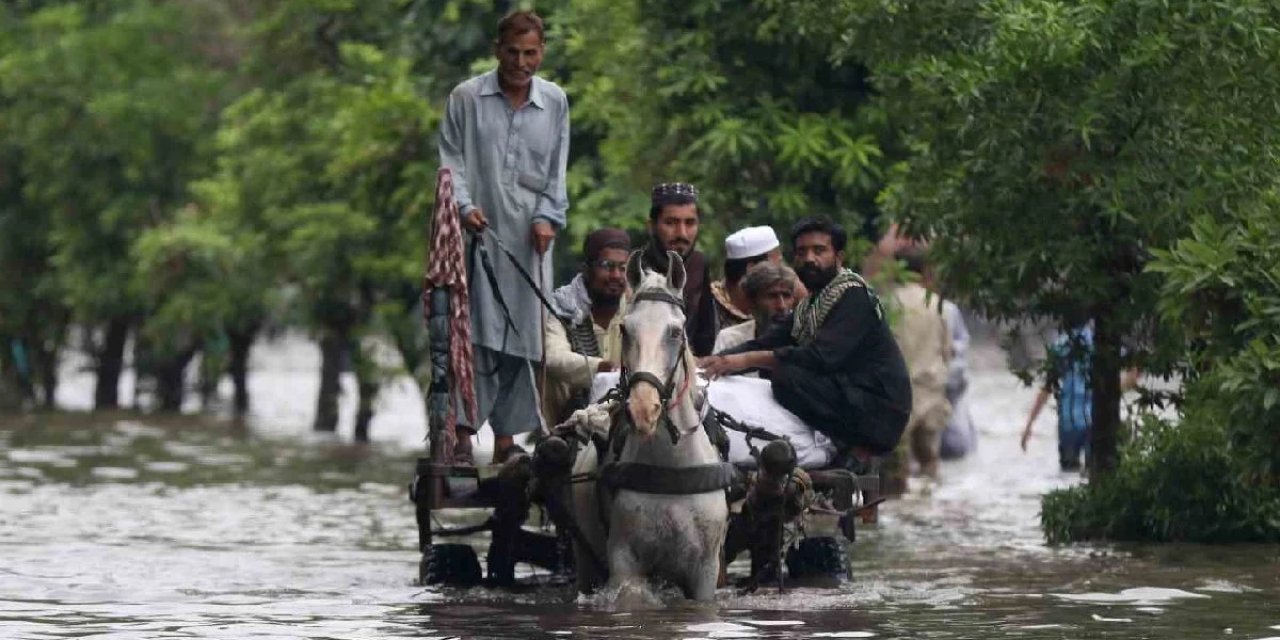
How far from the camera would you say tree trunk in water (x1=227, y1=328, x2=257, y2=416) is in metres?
52.7

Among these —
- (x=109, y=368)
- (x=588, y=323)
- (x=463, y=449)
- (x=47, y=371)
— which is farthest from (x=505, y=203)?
(x=47, y=371)

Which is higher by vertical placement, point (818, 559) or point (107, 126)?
point (107, 126)

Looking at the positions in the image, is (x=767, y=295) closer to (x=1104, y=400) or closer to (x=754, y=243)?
(x=754, y=243)

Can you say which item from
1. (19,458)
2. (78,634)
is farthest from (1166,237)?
(19,458)

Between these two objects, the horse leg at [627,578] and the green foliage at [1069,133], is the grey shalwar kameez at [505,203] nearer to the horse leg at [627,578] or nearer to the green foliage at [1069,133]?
the horse leg at [627,578]

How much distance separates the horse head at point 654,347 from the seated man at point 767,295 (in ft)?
7.04

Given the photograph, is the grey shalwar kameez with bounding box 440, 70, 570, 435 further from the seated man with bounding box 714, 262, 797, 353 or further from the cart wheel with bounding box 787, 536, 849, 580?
the cart wheel with bounding box 787, 536, 849, 580

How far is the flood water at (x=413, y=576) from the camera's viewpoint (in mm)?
13586

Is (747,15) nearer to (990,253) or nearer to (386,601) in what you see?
(990,253)

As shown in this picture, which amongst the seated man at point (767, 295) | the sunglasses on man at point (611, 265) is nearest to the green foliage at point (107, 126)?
the seated man at point (767, 295)

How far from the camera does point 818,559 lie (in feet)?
51.5

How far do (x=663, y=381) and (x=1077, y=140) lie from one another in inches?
233

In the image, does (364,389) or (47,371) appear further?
(47,371)

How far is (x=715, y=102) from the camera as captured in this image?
22719 mm
